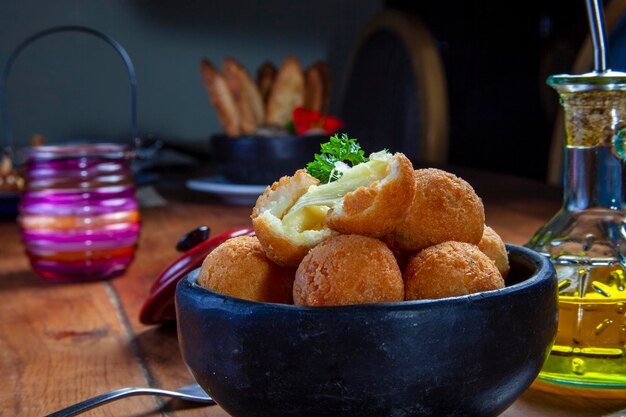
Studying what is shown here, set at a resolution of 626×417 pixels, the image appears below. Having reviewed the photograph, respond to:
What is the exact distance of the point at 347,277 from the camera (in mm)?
432

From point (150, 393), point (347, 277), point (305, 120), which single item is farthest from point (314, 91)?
point (347, 277)

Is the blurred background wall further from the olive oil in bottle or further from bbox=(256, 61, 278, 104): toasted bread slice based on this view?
the olive oil in bottle

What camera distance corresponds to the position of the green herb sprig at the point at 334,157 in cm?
50

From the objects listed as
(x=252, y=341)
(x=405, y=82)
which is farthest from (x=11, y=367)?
(x=405, y=82)

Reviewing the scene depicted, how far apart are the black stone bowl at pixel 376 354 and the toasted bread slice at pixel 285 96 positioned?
4.46 feet

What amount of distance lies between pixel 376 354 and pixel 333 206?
10cm

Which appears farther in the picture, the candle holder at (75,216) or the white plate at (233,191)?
the white plate at (233,191)

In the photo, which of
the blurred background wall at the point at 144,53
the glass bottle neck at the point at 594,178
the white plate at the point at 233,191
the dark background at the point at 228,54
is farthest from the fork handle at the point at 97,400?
the blurred background wall at the point at 144,53

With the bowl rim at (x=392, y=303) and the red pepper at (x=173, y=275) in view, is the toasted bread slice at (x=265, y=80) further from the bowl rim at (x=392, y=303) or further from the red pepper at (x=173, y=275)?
the bowl rim at (x=392, y=303)

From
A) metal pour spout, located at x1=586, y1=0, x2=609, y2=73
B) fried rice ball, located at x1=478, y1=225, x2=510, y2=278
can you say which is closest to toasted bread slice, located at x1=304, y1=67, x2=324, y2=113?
metal pour spout, located at x1=586, y1=0, x2=609, y2=73

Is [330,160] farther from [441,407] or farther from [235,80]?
[235,80]

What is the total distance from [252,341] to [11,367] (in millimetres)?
333

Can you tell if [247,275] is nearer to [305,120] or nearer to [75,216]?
[75,216]

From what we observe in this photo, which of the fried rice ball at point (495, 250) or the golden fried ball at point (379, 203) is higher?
the golden fried ball at point (379, 203)
